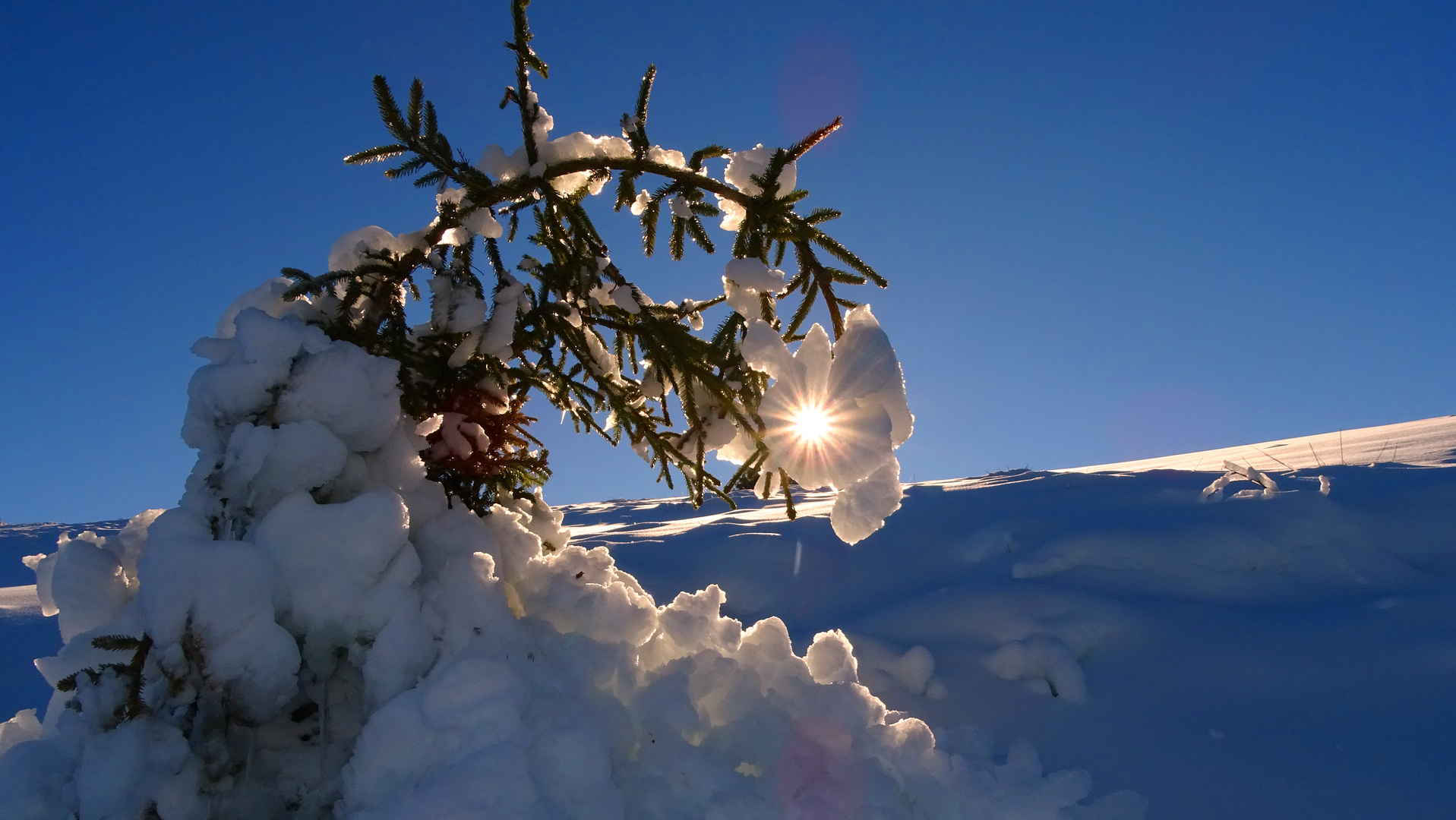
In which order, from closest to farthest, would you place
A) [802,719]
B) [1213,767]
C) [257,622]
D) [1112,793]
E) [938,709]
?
[257,622] → [802,719] → [1112,793] → [1213,767] → [938,709]

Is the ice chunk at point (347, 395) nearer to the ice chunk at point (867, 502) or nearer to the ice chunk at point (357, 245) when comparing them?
the ice chunk at point (357, 245)

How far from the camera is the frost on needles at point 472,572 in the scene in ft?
4.11

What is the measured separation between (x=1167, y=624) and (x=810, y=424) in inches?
133

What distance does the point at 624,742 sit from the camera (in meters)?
1.51

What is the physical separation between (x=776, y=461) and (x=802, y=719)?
27.4 inches

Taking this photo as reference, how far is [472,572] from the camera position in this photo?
1.58 meters

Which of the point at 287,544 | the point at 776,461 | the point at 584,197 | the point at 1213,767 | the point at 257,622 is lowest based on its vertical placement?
the point at 1213,767

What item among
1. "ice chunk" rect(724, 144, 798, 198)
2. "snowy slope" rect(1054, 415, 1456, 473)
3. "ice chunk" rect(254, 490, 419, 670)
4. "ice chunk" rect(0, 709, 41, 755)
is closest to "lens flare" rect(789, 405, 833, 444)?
"ice chunk" rect(724, 144, 798, 198)

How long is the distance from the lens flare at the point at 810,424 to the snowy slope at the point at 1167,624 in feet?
6.25

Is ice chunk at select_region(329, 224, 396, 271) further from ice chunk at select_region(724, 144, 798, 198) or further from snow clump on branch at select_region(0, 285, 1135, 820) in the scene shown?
ice chunk at select_region(724, 144, 798, 198)

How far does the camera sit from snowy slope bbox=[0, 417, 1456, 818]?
8.21 feet

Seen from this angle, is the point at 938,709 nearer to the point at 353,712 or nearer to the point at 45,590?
the point at 353,712

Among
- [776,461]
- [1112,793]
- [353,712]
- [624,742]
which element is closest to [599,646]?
[624,742]

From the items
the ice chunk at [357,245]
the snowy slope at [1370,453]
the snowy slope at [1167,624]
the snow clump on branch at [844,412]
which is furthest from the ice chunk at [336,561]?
the snowy slope at [1370,453]
